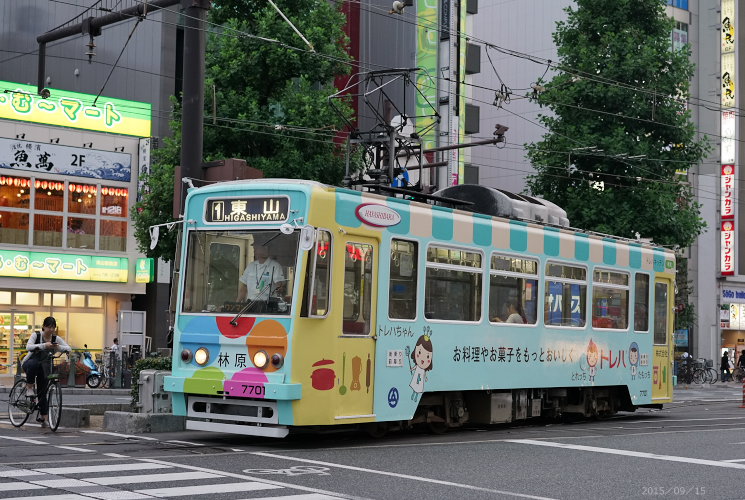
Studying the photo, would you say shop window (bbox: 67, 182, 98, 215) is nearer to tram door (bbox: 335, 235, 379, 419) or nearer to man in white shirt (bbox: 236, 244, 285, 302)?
man in white shirt (bbox: 236, 244, 285, 302)

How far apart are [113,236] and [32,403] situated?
22034mm

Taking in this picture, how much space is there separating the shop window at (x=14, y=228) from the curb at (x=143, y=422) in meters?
20.7

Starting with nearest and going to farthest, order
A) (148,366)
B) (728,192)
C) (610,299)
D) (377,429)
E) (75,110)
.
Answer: (377,429) → (148,366) → (610,299) → (75,110) → (728,192)

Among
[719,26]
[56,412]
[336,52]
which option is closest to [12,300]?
[336,52]

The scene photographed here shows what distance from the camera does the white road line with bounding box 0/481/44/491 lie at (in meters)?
8.95

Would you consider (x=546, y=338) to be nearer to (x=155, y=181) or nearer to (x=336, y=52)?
(x=336, y=52)

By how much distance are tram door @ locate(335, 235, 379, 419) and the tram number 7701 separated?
39.8 inches

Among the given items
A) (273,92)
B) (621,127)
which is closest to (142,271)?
(273,92)

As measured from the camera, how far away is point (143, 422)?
1425 centimetres

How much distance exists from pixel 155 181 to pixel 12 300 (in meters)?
10.5

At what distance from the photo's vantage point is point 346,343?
13047 millimetres

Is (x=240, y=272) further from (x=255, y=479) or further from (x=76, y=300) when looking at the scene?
(x=76, y=300)
